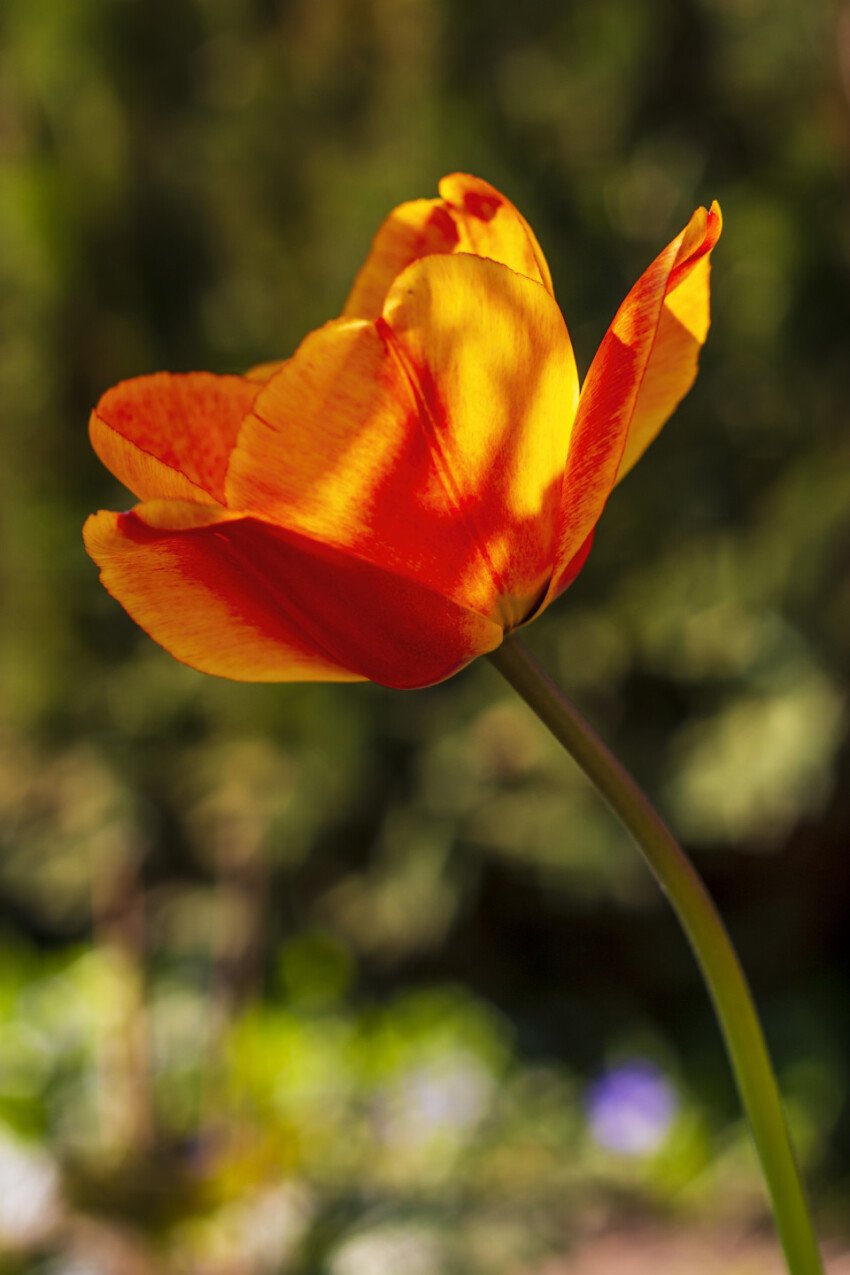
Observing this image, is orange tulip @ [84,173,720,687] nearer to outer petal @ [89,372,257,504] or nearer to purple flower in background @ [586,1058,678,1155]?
outer petal @ [89,372,257,504]

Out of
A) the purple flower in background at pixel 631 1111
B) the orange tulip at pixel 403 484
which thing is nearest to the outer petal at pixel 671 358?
the orange tulip at pixel 403 484

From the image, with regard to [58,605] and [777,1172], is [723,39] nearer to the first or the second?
[58,605]

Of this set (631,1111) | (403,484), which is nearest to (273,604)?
(403,484)

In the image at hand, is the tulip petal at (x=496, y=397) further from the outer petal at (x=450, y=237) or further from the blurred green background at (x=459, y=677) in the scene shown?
the blurred green background at (x=459, y=677)

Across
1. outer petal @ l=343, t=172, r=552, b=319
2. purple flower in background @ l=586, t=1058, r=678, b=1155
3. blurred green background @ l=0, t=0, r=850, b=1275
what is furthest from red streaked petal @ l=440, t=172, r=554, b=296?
purple flower in background @ l=586, t=1058, r=678, b=1155

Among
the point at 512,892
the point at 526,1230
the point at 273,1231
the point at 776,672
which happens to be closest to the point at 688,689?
the point at 776,672

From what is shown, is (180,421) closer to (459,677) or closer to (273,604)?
(273,604)

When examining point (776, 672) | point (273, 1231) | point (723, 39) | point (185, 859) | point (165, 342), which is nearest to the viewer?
point (273, 1231)
